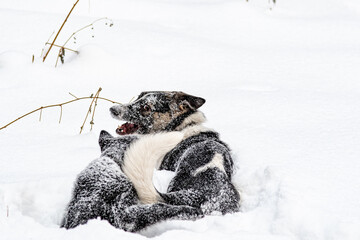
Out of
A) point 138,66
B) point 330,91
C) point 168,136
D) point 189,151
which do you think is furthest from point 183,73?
point 168,136

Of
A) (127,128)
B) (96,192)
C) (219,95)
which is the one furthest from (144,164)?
(219,95)

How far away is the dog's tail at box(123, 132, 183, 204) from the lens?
2740 millimetres

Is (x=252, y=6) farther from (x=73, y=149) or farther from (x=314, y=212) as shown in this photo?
(x=314, y=212)

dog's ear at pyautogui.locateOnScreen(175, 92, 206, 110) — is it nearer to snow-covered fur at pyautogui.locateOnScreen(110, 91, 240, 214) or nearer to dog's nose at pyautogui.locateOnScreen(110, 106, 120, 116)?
snow-covered fur at pyautogui.locateOnScreen(110, 91, 240, 214)

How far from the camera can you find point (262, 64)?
240 inches

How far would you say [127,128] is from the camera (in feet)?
12.8

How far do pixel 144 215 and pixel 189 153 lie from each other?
87 centimetres

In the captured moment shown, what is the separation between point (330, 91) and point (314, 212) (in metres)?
2.72

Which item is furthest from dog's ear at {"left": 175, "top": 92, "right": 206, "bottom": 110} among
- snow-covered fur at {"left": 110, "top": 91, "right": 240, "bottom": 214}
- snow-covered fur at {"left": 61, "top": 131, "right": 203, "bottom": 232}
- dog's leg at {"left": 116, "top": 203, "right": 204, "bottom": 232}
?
dog's leg at {"left": 116, "top": 203, "right": 204, "bottom": 232}

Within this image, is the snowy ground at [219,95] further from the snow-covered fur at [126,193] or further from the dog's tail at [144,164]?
the dog's tail at [144,164]

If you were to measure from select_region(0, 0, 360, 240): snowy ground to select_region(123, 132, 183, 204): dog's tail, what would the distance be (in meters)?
0.21

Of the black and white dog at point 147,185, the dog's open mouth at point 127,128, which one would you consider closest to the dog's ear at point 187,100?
the dog's open mouth at point 127,128

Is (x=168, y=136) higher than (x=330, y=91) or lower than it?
higher

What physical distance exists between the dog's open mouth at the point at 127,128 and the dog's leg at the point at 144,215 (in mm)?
1246
